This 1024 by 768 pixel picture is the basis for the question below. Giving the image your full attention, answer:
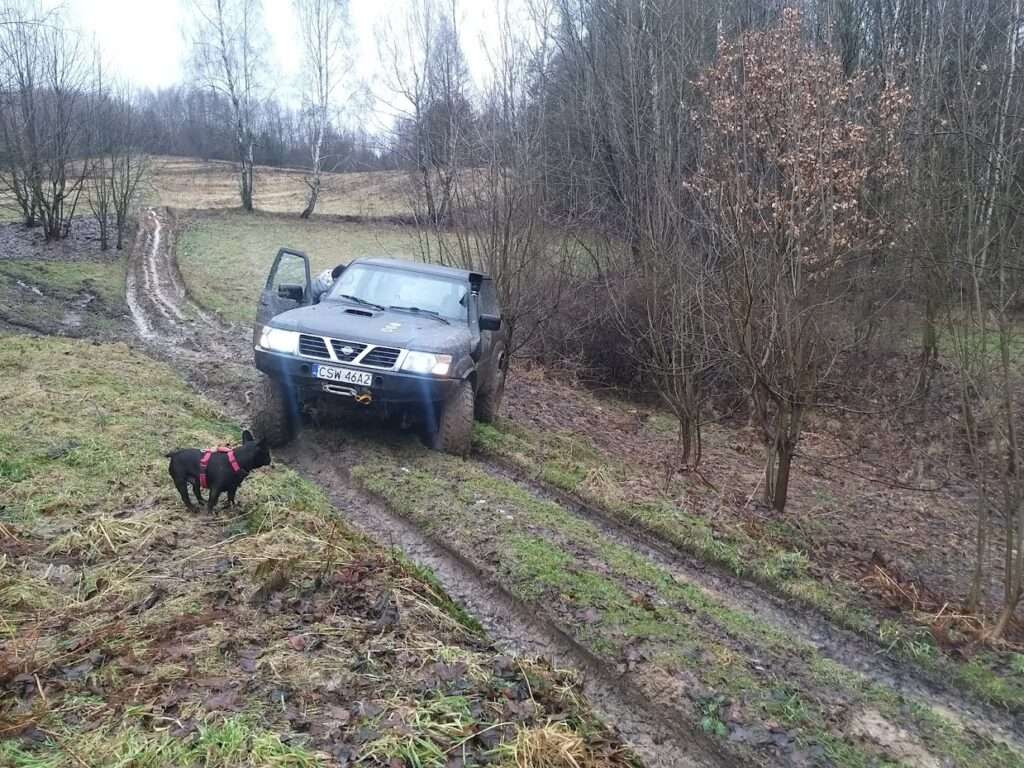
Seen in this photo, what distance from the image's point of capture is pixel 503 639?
461 cm

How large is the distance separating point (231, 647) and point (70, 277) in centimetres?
1791

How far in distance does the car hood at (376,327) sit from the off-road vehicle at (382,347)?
0.03 ft

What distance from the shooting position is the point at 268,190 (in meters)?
47.7

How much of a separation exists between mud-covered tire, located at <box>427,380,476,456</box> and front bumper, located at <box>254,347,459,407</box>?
0.53 metres

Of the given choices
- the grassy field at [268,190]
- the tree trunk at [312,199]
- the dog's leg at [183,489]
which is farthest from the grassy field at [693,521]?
the grassy field at [268,190]

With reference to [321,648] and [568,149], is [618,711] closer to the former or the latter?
[321,648]

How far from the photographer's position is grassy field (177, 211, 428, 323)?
768 inches

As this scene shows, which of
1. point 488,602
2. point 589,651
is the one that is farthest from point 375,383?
point 589,651

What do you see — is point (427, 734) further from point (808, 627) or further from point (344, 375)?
point (344, 375)

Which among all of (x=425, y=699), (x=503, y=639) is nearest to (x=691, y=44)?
(x=503, y=639)

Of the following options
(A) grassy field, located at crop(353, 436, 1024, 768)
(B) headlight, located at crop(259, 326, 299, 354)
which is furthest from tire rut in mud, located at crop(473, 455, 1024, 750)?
(B) headlight, located at crop(259, 326, 299, 354)

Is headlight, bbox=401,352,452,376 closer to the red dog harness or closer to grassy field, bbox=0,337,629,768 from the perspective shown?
grassy field, bbox=0,337,629,768

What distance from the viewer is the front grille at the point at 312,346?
7169mm

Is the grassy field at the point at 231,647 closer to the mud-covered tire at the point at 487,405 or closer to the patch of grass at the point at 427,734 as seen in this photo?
the patch of grass at the point at 427,734
